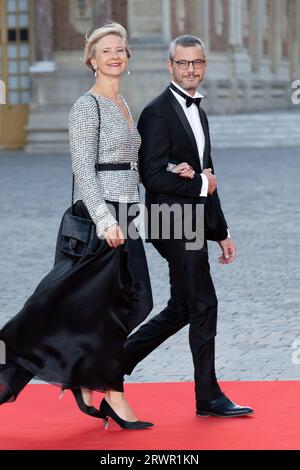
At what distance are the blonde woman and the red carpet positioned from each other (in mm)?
172

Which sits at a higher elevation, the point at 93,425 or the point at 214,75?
the point at 93,425

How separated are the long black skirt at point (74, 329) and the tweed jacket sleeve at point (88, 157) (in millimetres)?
142

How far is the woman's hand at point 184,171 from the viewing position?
6.07m

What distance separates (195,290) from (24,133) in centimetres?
2418

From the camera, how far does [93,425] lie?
615cm

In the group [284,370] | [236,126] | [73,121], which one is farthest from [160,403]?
[236,126]

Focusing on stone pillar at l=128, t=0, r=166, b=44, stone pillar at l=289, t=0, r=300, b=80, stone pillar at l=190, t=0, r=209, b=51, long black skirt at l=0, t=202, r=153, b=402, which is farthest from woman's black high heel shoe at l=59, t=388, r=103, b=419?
stone pillar at l=289, t=0, r=300, b=80

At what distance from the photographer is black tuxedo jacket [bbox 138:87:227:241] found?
611 cm

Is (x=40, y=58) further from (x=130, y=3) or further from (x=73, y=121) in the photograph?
(x=73, y=121)

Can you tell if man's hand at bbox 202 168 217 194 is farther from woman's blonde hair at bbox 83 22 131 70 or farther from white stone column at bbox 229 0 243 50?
white stone column at bbox 229 0 243 50

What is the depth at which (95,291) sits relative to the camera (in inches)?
235

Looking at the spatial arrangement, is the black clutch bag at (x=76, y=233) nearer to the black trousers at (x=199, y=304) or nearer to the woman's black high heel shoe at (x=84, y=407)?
the black trousers at (x=199, y=304)

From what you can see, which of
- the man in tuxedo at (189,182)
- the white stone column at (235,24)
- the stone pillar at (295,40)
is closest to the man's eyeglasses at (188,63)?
the man in tuxedo at (189,182)
